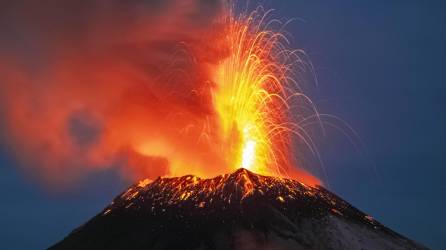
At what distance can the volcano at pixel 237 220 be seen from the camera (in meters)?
106

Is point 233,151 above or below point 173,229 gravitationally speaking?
above

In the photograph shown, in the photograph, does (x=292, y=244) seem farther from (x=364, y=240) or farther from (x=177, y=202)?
(x=177, y=202)

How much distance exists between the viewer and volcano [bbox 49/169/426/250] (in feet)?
348

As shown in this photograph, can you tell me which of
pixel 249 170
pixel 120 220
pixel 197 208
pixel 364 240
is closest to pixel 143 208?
pixel 120 220

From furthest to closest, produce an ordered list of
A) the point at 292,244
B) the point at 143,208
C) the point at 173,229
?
the point at 143,208 < the point at 173,229 < the point at 292,244

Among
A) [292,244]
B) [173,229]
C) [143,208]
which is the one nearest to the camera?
[292,244]


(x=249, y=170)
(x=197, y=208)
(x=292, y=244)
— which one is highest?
(x=249, y=170)

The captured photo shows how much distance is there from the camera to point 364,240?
110 metres

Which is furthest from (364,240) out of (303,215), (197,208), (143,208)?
(143,208)

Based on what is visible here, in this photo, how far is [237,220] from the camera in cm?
10800

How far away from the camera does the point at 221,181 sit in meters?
114

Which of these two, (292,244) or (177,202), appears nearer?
(292,244)

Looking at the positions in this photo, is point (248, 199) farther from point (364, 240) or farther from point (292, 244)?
point (364, 240)

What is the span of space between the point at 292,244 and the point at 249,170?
52.6ft
